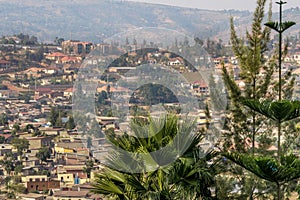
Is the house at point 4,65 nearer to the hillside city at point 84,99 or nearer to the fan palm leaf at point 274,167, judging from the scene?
the hillside city at point 84,99

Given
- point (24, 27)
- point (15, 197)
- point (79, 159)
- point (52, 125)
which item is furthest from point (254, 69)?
point (24, 27)

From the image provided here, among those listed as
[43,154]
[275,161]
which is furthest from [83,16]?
[275,161]

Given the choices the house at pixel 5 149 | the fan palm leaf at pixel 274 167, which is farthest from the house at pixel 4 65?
the fan palm leaf at pixel 274 167

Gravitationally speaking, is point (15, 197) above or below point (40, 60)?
below

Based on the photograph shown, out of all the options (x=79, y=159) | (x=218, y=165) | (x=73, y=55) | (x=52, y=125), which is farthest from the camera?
(x=73, y=55)

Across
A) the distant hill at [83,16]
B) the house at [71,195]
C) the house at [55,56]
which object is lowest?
the house at [71,195]

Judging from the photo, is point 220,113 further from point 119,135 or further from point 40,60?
point 40,60
